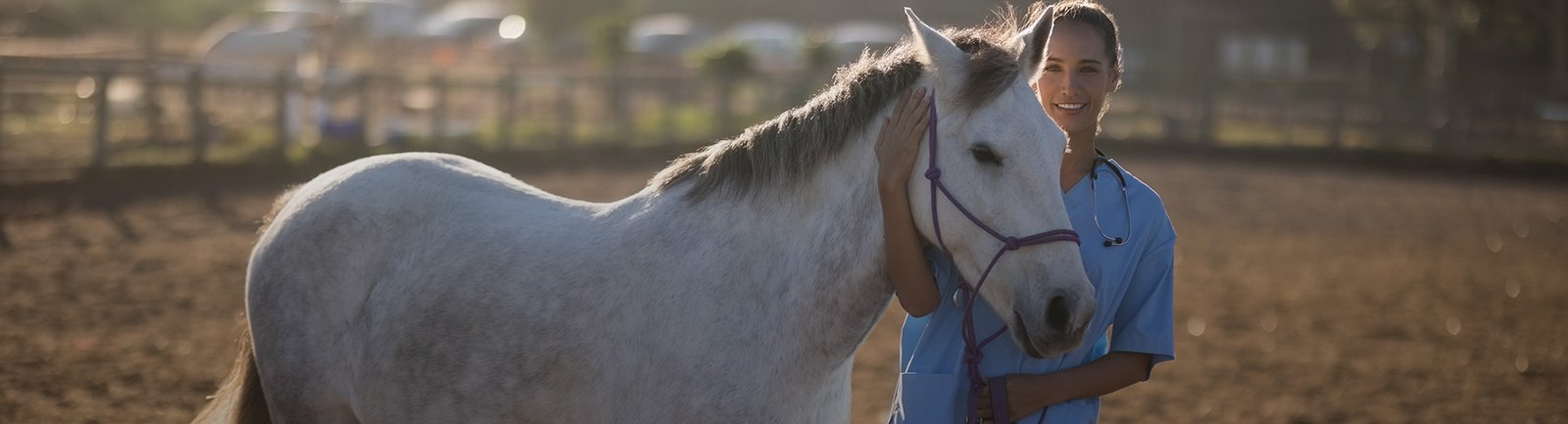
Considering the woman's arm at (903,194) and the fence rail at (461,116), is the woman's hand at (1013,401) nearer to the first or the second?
the woman's arm at (903,194)

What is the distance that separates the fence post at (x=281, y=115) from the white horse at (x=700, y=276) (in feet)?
35.9

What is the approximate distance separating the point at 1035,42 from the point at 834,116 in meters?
0.40

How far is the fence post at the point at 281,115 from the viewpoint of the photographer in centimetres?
1280

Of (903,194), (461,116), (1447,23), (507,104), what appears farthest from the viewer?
(1447,23)

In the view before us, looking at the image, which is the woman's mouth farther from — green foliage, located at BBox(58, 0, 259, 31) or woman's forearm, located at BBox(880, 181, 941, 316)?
green foliage, located at BBox(58, 0, 259, 31)

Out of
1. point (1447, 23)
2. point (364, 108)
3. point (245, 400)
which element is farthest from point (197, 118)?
point (1447, 23)

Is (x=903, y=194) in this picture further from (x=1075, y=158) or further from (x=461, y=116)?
(x=461, y=116)

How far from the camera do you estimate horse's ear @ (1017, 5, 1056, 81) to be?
2158 millimetres

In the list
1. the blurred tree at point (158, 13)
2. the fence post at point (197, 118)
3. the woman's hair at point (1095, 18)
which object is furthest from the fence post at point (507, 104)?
the woman's hair at point (1095, 18)

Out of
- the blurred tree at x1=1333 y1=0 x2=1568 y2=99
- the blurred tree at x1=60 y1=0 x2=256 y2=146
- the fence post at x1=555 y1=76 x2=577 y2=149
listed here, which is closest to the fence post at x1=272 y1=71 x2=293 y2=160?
the fence post at x1=555 y1=76 x2=577 y2=149

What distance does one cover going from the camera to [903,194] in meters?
2.10

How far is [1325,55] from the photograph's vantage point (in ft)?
101

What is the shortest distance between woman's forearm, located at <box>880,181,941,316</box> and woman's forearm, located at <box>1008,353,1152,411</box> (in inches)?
8.7

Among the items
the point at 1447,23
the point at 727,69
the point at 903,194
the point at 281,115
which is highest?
the point at 1447,23
